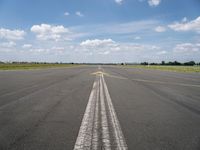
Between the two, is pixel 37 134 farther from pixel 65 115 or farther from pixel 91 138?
pixel 65 115

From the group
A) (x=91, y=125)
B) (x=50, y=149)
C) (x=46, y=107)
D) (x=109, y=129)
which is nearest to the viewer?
(x=50, y=149)

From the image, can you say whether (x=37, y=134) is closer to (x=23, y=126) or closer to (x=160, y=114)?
(x=23, y=126)

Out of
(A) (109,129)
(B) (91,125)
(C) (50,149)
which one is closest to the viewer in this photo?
(C) (50,149)

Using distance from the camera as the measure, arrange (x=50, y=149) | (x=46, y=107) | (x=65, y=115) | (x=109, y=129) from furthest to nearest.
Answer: (x=46, y=107)
(x=65, y=115)
(x=109, y=129)
(x=50, y=149)

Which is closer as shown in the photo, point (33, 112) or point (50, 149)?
point (50, 149)

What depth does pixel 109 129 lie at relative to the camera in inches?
179

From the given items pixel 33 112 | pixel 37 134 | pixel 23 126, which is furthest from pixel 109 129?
pixel 33 112

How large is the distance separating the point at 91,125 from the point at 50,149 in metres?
1.53

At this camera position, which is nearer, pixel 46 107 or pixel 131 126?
pixel 131 126

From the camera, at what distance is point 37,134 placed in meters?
4.21

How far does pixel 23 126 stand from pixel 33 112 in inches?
57.2

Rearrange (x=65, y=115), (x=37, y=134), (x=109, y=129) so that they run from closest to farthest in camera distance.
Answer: (x=37, y=134) < (x=109, y=129) < (x=65, y=115)

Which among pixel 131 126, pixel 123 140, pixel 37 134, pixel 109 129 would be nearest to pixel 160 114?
pixel 131 126

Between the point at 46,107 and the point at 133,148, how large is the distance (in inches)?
162
